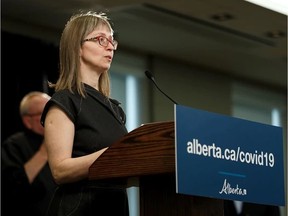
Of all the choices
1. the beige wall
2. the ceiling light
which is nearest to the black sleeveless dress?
the ceiling light

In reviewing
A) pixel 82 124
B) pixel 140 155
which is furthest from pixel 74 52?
pixel 140 155

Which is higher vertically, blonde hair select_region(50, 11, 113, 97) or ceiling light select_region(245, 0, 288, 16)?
ceiling light select_region(245, 0, 288, 16)

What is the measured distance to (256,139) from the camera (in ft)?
9.68

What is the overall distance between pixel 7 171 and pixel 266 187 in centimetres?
328

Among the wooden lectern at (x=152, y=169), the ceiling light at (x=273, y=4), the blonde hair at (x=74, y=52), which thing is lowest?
the wooden lectern at (x=152, y=169)

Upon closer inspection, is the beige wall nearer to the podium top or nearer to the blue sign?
the blue sign

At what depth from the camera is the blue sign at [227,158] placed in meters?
2.68

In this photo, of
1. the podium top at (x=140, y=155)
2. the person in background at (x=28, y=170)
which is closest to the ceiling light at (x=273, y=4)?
the person in background at (x=28, y=170)

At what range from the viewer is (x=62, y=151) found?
291 cm

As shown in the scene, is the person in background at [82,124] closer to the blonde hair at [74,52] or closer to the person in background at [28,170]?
the blonde hair at [74,52]

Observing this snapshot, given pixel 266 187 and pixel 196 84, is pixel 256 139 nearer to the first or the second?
pixel 266 187

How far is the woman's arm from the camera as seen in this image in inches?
113

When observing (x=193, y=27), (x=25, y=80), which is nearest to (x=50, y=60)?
(x=25, y=80)

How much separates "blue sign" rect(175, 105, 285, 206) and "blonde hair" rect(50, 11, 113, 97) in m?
0.51
